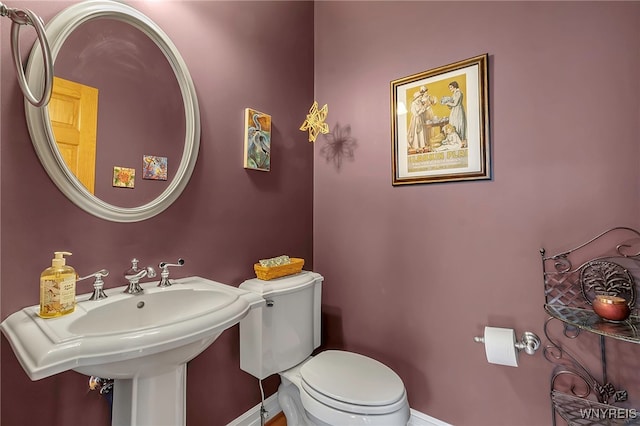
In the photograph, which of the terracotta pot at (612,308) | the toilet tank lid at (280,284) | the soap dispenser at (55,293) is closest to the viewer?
the soap dispenser at (55,293)

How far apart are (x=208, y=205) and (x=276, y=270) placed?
453mm

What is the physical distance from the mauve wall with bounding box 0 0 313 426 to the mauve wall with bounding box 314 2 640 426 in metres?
0.31

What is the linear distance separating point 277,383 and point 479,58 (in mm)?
2024

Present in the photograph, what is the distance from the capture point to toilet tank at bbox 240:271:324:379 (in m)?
1.27

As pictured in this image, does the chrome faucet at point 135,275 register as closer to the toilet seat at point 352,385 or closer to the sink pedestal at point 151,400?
the sink pedestal at point 151,400

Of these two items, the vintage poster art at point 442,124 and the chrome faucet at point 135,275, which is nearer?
the chrome faucet at point 135,275

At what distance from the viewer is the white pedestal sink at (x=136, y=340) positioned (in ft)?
1.96

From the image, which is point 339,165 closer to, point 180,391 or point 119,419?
point 180,391

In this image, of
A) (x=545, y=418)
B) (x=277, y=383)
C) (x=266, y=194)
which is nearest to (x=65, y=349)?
(x=266, y=194)

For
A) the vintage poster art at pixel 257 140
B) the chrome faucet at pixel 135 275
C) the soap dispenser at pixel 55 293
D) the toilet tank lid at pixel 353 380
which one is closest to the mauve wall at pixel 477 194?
the toilet tank lid at pixel 353 380

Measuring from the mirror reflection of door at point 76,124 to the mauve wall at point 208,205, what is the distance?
3.0 inches

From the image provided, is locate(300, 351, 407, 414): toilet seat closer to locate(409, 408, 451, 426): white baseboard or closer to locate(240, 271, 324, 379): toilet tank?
locate(240, 271, 324, 379): toilet tank

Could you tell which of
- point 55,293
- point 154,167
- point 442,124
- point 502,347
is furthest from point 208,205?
point 502,347

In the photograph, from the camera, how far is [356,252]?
1.74m
